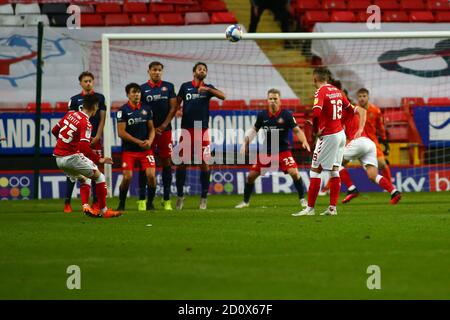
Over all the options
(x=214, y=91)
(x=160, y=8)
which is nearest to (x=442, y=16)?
(x=160, y=8)

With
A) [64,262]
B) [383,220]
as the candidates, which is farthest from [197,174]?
[64,262]

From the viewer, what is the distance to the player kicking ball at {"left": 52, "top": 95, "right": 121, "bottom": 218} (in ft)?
42.1

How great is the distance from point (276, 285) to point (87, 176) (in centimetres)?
667

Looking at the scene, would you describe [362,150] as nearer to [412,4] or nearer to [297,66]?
[297,66]

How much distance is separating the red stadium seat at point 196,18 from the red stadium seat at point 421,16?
5035 mm

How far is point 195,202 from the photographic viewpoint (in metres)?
17.1

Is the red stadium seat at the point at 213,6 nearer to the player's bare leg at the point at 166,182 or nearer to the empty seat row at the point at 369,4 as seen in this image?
the empty seat row at the point at 369,4

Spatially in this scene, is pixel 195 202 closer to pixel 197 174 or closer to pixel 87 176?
pixel 197 174

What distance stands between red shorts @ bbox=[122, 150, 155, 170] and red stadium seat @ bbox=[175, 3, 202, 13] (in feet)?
33.4

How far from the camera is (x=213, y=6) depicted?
80.9ft

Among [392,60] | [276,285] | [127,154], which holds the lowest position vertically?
[276,285]

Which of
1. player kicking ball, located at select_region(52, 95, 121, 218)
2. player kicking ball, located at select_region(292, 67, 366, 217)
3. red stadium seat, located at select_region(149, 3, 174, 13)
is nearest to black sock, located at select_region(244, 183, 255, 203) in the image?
player kicking ball, located at select_region(292, 67, 366, 217)

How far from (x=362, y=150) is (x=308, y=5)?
919cm

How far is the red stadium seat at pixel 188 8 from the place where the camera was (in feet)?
79.7
